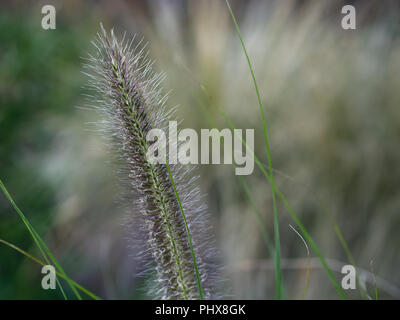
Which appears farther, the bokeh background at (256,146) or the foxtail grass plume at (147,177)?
the bokeh background at (256,146)

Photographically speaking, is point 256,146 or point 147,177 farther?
point 256,146

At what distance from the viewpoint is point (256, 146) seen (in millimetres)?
2684

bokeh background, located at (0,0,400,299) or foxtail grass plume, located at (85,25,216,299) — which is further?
bokeh background, located at (0,0,400,299)

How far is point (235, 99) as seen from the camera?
2693mm

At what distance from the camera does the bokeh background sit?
228cm

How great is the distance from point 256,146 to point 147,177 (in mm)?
1891

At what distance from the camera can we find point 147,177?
0.85 metres

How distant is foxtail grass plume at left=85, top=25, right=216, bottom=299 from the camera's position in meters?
0.81

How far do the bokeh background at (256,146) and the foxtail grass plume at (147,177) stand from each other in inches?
46.1

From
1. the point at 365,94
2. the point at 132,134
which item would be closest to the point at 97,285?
the point at 365,94

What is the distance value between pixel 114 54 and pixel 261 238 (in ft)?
5.67

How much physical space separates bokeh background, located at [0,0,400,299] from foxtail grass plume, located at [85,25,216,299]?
117cm

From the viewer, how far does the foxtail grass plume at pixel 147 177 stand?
2.67 feet

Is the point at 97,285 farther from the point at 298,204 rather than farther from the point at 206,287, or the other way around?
the point at 206,287
